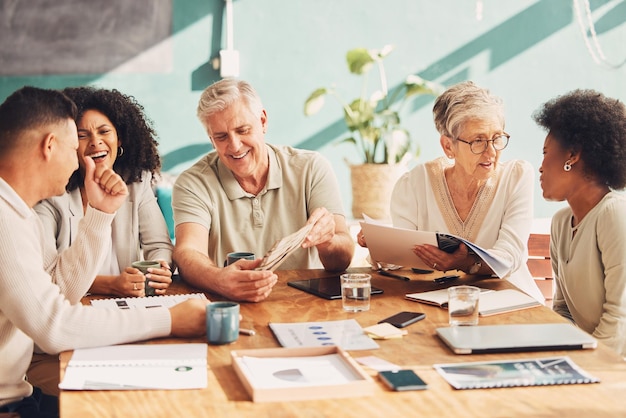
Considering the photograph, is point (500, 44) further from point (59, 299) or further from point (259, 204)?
point (59, 299)

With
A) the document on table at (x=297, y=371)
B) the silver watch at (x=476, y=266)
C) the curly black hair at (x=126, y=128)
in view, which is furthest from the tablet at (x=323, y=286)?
the curly black hair at (x=126, y=128)

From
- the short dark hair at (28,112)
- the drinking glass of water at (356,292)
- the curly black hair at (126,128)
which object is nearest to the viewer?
the short dark hair at (28,112)

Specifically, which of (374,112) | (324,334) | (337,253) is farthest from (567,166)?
(374,112)

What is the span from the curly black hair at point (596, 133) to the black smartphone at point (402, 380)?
1.23m

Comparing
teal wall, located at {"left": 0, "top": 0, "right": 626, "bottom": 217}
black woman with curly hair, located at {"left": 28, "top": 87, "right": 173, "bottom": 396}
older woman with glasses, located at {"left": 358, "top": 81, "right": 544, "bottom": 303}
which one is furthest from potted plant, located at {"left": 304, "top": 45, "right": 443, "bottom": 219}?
black woman with curly hair, located at {"left": 28, "top": 87, "right": 173, "bottom": 396}

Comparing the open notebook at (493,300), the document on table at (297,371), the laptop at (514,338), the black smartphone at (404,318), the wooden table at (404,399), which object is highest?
the open notebook at (493,300)

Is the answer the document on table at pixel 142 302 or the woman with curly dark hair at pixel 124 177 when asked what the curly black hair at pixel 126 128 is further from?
the document on table at pixel 142 302

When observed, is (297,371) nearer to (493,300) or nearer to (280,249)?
(280,249)

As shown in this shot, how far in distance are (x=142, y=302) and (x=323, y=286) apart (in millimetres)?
528

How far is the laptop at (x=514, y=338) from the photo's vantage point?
169 cm

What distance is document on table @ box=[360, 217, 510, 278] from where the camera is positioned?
2.26m

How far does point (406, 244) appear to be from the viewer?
7.72 feet

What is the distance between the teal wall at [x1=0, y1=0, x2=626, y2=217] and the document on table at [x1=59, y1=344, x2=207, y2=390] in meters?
3.72

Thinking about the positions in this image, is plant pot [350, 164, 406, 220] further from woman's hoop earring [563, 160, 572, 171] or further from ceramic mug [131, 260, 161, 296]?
ceramic mug [131, 260, 161, 296]
